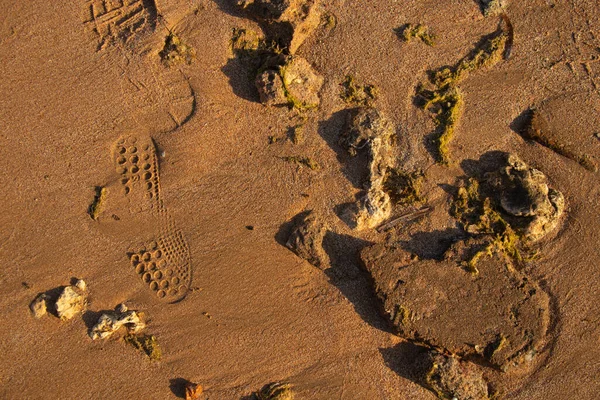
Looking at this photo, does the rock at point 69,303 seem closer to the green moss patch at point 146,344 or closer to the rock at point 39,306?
the rock at point 39,306

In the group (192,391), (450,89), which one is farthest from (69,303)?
(450,89)

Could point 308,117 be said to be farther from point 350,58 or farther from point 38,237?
point 38,237

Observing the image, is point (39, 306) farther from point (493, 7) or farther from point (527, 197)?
point (493, 7)

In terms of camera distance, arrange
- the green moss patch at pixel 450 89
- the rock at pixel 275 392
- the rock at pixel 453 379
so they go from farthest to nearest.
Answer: the green moss patch at pixel 450 89 → the rock at pixel 275 392 → the rock at pixel 453 379

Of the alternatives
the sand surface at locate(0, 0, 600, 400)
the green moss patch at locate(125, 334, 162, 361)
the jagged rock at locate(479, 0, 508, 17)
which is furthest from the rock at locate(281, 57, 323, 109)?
the green moss patch at locate(125, 334, 162, 361)

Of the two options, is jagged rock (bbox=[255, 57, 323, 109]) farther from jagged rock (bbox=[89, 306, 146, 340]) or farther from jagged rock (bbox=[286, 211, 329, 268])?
jagged rock (bbox=[89, 306, 146, 340])

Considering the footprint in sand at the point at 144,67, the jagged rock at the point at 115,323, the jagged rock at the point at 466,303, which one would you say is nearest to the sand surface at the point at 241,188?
the footprint in sand at the point at 144,67
